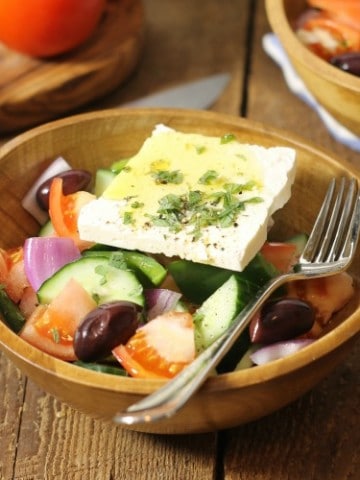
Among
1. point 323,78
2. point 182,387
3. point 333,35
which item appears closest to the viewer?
point 182,387

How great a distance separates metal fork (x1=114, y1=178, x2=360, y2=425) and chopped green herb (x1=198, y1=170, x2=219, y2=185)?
→ 219 mm

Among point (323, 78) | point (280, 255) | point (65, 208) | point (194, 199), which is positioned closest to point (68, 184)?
point (65, 208)

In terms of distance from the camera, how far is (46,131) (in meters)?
1.84

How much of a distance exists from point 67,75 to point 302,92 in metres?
0.66

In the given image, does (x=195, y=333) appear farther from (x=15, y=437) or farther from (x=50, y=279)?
(x=15, y=437)

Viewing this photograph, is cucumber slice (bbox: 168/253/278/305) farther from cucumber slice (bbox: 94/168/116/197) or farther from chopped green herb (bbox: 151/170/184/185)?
cucumber slice (bbox: 94/168/116/197)

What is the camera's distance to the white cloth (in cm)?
232

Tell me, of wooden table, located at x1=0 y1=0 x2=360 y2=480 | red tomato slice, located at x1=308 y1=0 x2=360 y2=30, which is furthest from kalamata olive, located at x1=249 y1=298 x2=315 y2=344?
red tomato slice, located at x1=308 y1=0 x2=360 y2=30

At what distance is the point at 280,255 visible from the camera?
5.47 feet

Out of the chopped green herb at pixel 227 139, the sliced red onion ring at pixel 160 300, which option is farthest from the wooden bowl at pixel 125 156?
the sliced red onion ring at pixel 160 300

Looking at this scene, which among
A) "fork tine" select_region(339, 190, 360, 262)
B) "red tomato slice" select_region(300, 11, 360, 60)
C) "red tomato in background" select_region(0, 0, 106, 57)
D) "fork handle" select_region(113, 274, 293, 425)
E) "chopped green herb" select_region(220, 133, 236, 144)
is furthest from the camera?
"red tomato in background" select_region(0, 0, 106, 57)

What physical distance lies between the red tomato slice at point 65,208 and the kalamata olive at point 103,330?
0.97 ft

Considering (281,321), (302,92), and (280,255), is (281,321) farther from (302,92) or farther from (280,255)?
(302,92)

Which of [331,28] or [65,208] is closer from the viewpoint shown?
[65,208]
